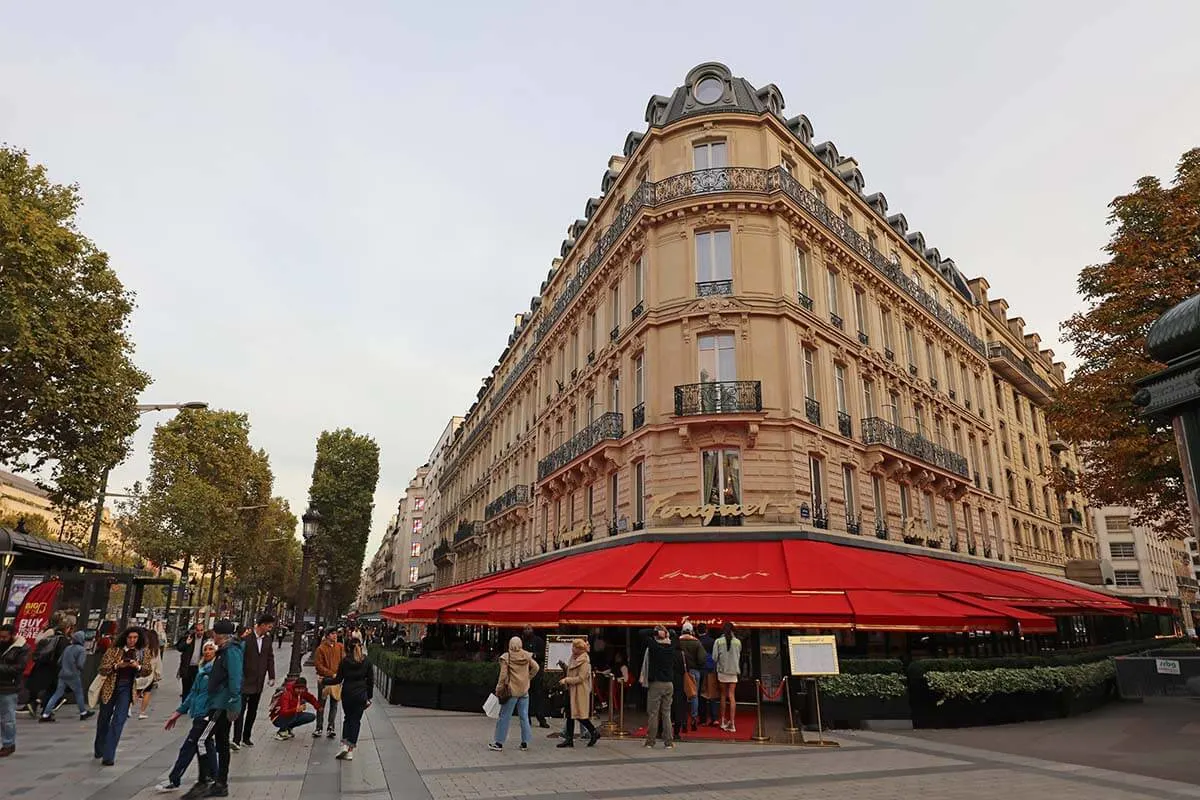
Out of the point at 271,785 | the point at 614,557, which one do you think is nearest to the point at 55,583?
the point at 271,785

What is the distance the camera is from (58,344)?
53.4ft

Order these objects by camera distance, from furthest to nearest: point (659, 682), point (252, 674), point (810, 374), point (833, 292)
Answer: point (833, 292), point (810, 374), point (659, 682), point (252, 674)

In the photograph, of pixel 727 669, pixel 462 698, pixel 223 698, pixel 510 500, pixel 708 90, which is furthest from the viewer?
pixel 510 500

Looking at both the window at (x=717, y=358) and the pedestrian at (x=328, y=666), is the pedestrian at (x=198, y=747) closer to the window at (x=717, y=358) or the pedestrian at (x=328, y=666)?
the pedestrian at (x=328, y=666)

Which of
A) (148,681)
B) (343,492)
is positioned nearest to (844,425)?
(148,681)

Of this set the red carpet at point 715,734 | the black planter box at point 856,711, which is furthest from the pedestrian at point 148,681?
the black planter box at point 856,711

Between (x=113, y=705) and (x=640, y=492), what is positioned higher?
(x=640, y=492)

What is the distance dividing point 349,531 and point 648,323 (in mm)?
38736

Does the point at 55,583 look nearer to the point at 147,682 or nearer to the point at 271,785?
the point at 147,682

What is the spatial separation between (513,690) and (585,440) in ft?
35.3

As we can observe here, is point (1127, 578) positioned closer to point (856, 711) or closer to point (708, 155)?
Result: point (708, 155)

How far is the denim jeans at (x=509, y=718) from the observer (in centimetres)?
986

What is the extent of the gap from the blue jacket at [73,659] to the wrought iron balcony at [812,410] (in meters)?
14.8

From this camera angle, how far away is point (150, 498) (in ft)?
118
